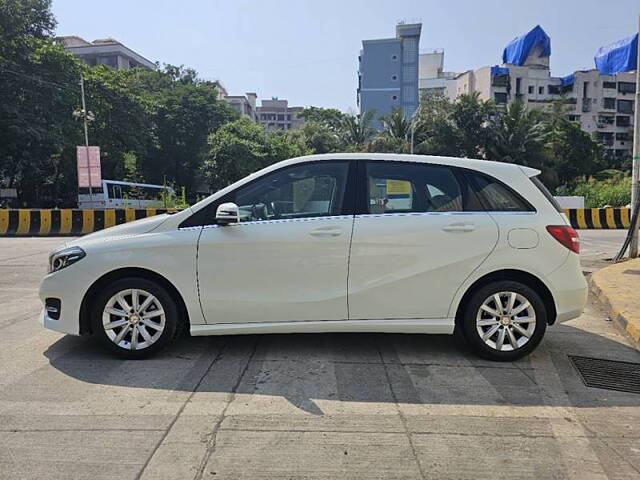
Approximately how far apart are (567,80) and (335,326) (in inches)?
3342

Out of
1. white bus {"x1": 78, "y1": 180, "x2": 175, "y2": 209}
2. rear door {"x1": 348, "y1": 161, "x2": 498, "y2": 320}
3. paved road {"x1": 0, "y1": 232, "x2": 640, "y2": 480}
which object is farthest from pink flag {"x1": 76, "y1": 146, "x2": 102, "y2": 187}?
rear door {"x1": 348, "y1": 161, "x2": 498, "y2": 320}

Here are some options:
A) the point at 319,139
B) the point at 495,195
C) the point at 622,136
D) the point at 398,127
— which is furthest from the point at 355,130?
the point at 622,136

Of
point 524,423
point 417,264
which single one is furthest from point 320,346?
point 524,423

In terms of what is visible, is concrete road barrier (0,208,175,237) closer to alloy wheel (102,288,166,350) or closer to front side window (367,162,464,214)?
alloy wheel (102,288,166,350)

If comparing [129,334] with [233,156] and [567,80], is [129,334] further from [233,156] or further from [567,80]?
[567,80]

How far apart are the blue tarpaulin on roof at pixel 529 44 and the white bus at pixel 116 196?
214 ft

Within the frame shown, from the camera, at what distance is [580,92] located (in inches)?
2995

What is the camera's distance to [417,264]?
4359 millimetres

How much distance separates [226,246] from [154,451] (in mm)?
1758

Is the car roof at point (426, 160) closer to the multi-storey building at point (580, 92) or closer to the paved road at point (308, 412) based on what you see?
the paved road at point (308, 412)

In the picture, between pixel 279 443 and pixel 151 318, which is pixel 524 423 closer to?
pixel 279 443

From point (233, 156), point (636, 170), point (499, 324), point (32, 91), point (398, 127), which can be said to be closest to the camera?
point (499, 324)

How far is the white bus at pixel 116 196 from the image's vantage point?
3121 centimetres

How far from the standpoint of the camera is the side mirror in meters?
4.20
